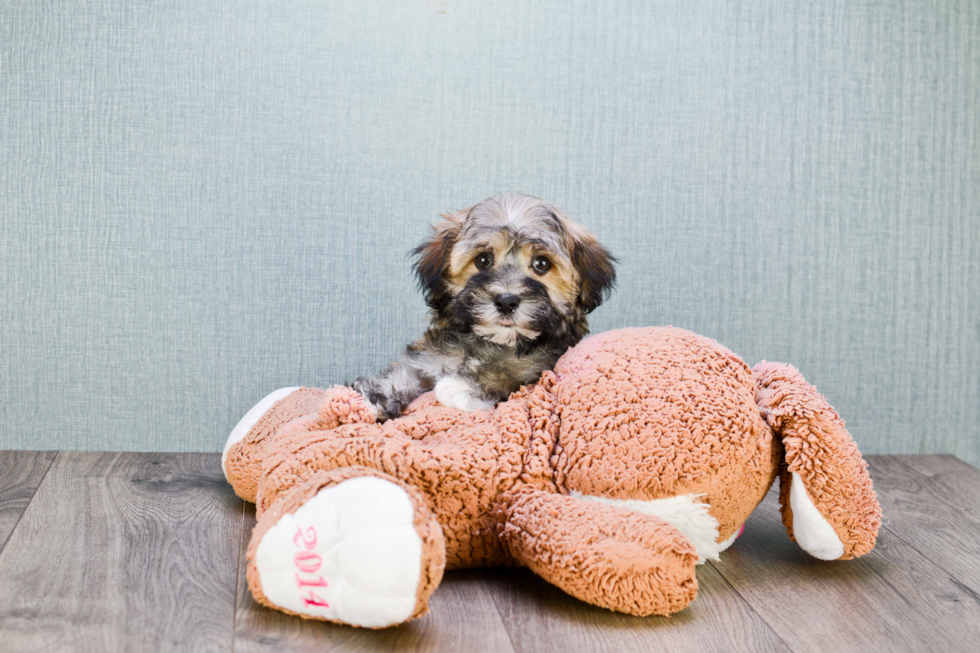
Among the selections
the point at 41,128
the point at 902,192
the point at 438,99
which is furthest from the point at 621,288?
the point at 41,128

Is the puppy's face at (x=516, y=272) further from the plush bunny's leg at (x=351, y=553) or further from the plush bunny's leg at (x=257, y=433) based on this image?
the plush bunny's leg at (x=351, y=553)

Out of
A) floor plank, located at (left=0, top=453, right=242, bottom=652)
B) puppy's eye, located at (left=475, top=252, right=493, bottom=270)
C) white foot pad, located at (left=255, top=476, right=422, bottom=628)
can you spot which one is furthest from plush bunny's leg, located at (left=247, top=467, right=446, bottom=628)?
puppy's eye, located at (left=475, top=252, right=493, bottom=270)

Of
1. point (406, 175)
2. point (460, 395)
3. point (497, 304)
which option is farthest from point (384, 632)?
point (406, 175)

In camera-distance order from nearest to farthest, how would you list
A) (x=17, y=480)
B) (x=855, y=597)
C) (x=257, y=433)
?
(x=855, y=597)
(x=257, y=433)
(x=17, y=480)

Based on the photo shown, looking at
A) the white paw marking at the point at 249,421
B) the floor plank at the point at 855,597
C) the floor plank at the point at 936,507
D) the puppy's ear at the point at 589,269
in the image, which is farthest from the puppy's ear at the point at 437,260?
the floor plank at the point at 936,507

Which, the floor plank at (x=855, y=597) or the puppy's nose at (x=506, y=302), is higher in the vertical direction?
the puppy's nose at (x=506, y=302)

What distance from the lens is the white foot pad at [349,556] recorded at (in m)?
1.22

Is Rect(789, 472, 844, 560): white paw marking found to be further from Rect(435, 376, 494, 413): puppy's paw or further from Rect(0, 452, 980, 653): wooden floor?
Rect(435, 376, 494, 413): puppy's paw

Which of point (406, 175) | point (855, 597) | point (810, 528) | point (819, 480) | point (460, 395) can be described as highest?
point (406, 175)

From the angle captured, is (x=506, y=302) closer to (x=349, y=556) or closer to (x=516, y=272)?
(x=516, y=272)

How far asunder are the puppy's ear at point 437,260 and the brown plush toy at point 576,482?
0.85 ft

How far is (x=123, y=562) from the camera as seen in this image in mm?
1605

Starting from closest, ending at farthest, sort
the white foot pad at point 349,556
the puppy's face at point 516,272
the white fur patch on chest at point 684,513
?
the white foot pad at point 349,556
the white fur patch on chest at point 684,513
the puppy's face at point 516,272

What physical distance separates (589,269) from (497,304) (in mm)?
264
